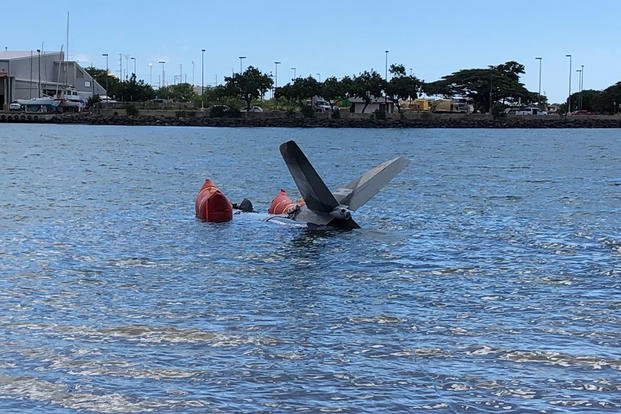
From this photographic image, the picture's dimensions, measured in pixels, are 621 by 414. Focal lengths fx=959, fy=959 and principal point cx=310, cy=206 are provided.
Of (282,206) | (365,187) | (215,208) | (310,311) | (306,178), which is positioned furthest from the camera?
(282,206)

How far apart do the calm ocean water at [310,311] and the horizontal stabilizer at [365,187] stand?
1161mm

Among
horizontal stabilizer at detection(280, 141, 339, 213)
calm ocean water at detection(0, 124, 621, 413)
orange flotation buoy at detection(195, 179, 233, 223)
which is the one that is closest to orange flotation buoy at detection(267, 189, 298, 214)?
calm ocean water at detection(0, 124, 621, 413)

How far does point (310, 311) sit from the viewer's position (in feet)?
62.4

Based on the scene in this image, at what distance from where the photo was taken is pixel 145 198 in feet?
159

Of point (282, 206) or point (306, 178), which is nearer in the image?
point (306, 178)

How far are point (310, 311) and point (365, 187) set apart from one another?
1220cm

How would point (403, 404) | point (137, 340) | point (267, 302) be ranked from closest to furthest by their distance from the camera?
point (403, 404) → point (137, 340) → point (267, 302)

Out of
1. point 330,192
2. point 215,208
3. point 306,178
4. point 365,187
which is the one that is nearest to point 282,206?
point 215,208

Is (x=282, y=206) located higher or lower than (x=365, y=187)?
lower

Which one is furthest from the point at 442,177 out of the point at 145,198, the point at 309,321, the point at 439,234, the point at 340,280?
the point at 309,321

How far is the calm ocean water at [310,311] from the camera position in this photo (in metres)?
13.4

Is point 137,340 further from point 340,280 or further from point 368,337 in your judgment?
point 340,280

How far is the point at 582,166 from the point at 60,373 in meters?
75.6

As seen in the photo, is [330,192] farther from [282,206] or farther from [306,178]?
[282,206]
